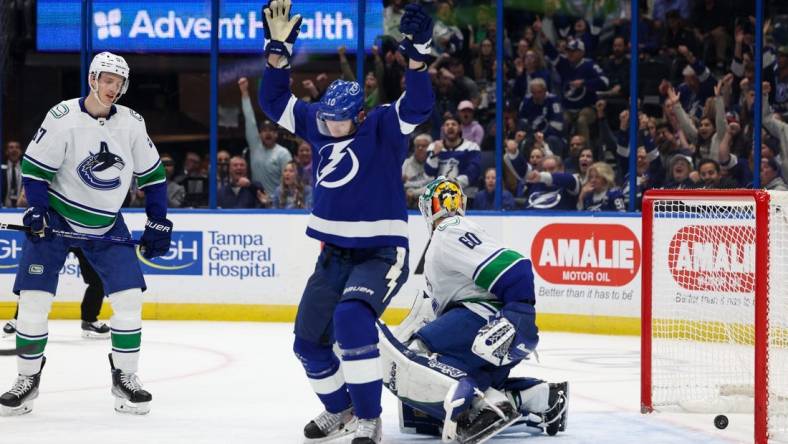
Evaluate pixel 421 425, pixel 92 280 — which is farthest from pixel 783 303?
pixel 92 280

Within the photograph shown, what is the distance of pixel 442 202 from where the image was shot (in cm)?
426

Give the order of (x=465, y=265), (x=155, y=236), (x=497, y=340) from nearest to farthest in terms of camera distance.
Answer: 1. (x=497, y=340)
2. (x=465, y=265)
3. (x=155, y=236)

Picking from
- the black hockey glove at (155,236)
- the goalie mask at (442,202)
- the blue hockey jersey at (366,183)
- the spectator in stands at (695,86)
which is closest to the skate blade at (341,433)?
the blue hockey jersey at (366,183)

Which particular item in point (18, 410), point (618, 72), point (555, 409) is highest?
point (618, 72)

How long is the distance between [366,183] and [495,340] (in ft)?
2.16

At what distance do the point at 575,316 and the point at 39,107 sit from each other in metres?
4.65

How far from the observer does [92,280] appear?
24.4 ft

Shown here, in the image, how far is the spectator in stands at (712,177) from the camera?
8.34 meters

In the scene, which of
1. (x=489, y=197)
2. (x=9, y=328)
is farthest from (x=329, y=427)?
(x=489, y=197)

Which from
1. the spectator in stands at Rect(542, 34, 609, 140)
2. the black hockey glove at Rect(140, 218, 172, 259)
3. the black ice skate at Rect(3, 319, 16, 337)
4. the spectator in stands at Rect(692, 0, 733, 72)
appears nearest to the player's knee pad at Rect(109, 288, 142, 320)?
the black hockey glove at Rect(140, 218, 172, 259)

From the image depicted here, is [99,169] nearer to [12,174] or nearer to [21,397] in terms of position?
[21,397]

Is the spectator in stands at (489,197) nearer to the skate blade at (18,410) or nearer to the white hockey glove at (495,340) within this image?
the skate blade at (18,410)

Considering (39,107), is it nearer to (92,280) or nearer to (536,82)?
(92,280)

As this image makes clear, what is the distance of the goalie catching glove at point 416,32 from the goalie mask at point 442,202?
0.62 meters
